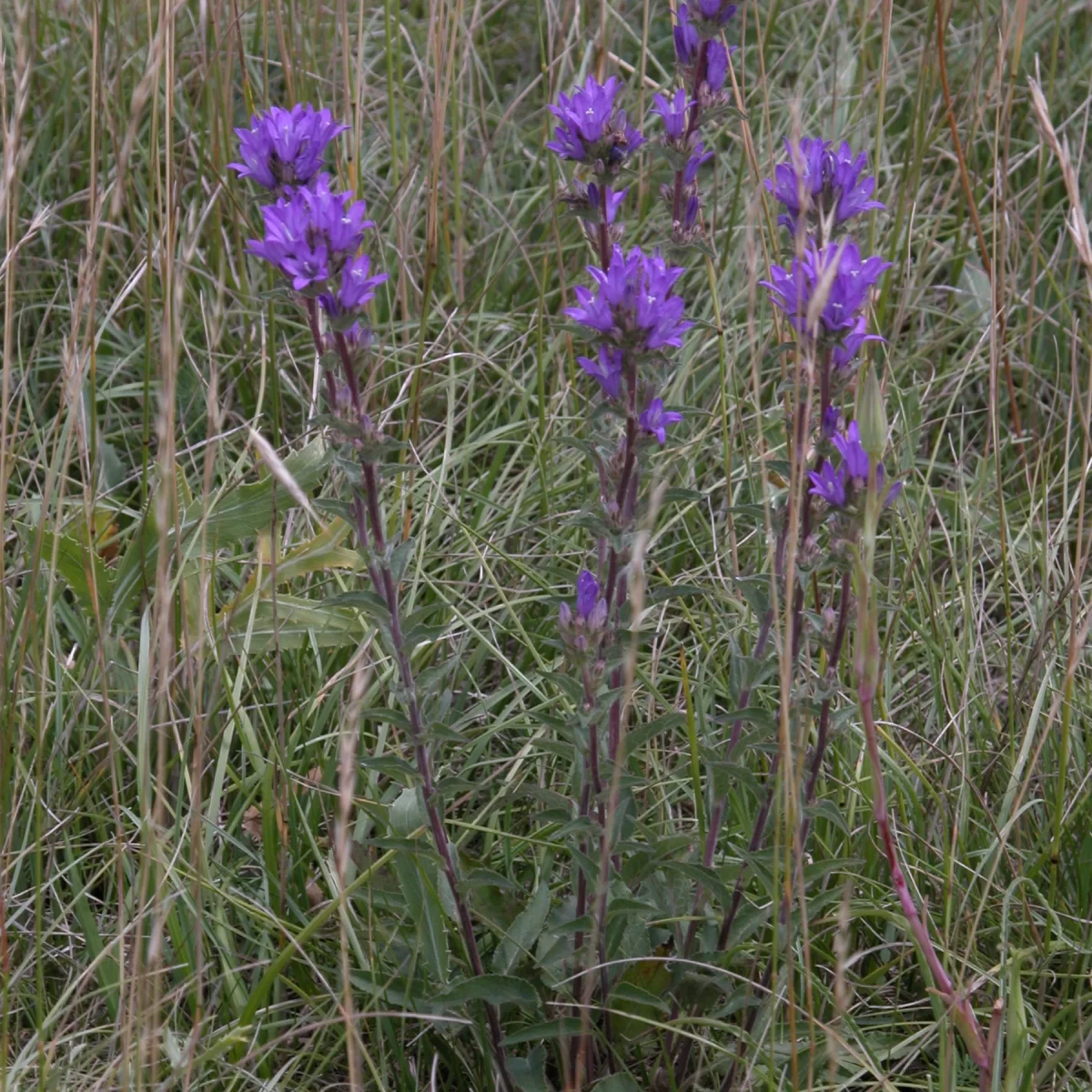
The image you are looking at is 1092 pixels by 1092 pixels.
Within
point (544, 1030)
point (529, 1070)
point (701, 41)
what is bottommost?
point (529, 1070)

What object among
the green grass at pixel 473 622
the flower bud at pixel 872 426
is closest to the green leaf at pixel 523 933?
the green grass at pixel 473 622

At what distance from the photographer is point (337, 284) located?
1269 mm

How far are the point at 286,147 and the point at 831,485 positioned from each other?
0.65 metres

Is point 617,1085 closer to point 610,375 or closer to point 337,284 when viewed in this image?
point 610,375

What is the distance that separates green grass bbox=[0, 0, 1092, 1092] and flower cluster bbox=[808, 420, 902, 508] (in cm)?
12

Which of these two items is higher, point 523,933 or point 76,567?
point 76,567

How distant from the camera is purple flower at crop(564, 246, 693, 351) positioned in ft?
4.19

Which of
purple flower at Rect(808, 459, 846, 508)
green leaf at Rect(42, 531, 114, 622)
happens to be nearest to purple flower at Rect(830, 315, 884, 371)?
purple flower at Rect(808, 459, 846, 508)

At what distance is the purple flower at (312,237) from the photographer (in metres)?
1.24

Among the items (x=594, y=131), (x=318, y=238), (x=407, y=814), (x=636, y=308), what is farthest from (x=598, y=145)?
(x=407, y=814)

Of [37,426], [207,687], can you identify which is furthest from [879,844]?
[37,426]

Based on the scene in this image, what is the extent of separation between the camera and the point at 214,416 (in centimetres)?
134

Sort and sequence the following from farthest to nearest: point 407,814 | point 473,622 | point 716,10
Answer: point 473,622, point 407,814, point 716,10

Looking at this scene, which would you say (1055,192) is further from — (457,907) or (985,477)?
(457,907)
